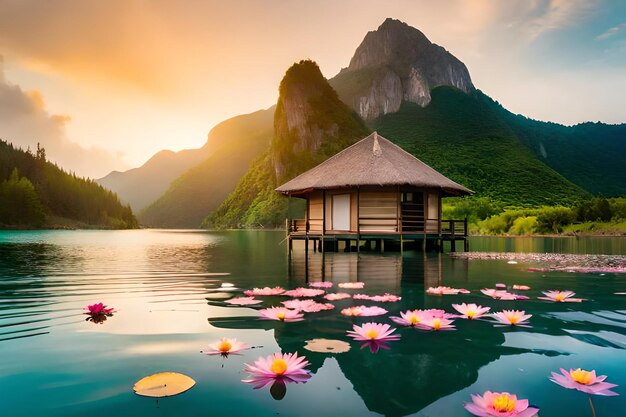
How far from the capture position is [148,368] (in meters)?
3.63

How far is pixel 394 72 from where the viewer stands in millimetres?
141375

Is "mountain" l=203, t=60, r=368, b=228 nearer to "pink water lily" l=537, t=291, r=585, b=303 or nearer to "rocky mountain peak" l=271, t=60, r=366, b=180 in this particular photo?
"rocky mountain peak" l=271, t=60, r=366, b=180

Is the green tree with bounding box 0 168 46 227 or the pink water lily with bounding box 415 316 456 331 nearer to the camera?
the pink water lily with bounding box 415 316 456 331

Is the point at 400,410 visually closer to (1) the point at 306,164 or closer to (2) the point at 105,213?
(1) the point at 306,164

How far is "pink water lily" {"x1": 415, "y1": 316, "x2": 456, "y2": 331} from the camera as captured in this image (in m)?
4.33

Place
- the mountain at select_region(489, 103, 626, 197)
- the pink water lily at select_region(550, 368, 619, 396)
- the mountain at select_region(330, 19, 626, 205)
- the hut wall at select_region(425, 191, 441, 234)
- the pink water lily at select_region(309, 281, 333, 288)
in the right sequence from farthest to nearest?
the mountain at select_region(489, 103, 626, 197), the mountain at select_region(330, 19, 626, 205), the hut wall at select_region(425, 191, 441, 234), the pink water lily at select_region(309, 281, 333, 288), the pink water lily at select_region(550, 368, 619, 396)

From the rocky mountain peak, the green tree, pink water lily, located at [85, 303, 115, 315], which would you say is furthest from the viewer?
the rocky mountain peak

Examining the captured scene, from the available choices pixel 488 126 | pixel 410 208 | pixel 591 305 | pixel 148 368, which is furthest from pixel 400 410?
pixel 488 126

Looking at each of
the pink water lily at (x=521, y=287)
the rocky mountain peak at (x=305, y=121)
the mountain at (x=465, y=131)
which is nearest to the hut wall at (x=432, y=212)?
the pink water lily at (x=521, y=287)

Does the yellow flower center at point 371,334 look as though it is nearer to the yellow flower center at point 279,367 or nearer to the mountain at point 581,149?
the yellow flower center at point 279,367

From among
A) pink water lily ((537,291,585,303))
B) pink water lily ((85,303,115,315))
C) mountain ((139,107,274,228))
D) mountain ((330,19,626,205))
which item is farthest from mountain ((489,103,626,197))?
pink water lily ((85,303,115,315))

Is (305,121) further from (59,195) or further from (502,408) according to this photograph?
(502,408)

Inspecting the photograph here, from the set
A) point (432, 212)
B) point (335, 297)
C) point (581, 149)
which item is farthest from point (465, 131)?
point (335, 297)

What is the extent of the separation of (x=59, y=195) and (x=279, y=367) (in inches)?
4791
